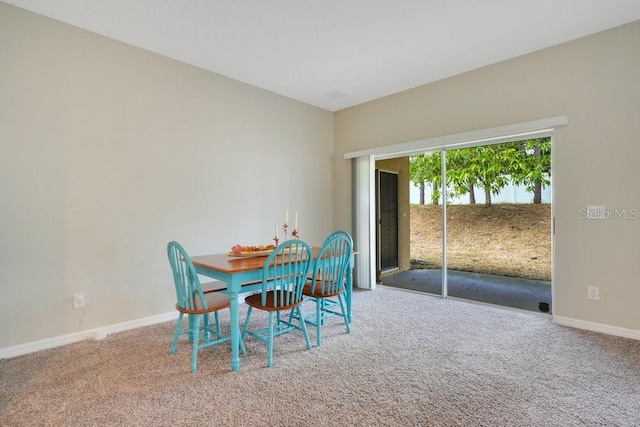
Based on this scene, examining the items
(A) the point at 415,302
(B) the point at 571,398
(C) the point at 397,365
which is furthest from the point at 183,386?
(A) the point at 415,302

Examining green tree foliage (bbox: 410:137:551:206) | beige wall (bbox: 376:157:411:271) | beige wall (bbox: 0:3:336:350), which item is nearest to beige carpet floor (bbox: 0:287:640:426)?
beige wall (bbox: 0:3:336:350)

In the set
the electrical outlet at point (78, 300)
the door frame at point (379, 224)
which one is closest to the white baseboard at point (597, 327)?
the door frame at point (379, 224)

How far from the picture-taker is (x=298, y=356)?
239cm

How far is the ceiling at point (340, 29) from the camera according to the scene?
2445mm

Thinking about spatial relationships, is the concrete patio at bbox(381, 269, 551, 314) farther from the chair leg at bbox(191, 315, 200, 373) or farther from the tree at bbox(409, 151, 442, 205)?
the chair leg at bbox(191, 315, 200, 373)

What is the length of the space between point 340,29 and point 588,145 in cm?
248

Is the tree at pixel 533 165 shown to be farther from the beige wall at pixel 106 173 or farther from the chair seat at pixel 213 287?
the chair seat at pixel 213 287

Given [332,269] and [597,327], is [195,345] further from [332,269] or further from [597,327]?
[597,327]

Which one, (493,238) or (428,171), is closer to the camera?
(493,238)

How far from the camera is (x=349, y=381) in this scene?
6.66 feet

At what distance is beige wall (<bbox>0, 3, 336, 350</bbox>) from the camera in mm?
2451

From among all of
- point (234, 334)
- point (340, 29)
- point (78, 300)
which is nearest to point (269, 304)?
point (234, 334)

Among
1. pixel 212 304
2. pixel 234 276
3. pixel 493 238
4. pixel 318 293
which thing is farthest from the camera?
pixel 493 238

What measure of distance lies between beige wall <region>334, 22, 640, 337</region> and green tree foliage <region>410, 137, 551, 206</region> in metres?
0.37
